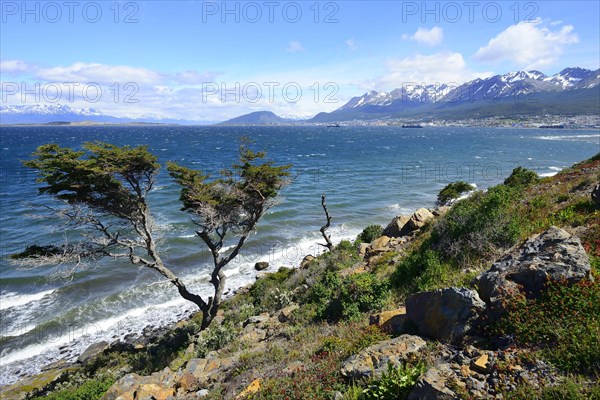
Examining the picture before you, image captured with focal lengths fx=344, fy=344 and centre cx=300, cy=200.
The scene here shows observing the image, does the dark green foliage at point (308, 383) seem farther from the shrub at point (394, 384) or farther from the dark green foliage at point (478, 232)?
the dark green foliage at point (478, 232)

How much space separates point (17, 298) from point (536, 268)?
2845cm

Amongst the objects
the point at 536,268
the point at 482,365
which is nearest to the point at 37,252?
the point at 482,365

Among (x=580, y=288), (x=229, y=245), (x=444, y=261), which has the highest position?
(x=580, y=288)

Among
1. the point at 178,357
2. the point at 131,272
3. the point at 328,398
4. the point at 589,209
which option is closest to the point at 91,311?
the point at 131,272

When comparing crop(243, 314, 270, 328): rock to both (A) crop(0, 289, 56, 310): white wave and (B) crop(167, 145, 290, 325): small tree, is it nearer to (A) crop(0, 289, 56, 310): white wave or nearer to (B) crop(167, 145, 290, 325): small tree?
(B) crop(167, 145, 290, 325): small tree

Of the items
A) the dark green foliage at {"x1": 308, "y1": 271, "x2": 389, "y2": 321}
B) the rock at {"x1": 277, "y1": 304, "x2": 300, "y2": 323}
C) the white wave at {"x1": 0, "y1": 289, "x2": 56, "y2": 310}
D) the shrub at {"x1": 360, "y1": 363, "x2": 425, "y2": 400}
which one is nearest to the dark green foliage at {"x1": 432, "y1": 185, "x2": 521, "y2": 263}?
the dark green foliage at {"x1": 308, "y1": 271, "x2": 389, "y2": 321}

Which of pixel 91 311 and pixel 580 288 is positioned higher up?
pixel 580 288

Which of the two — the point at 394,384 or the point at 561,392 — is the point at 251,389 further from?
the point at 561,392

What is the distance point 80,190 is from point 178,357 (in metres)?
8.75

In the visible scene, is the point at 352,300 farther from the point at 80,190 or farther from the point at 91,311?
the point at 91,311

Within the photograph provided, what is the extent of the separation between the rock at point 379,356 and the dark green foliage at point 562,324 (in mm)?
1511

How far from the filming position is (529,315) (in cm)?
598

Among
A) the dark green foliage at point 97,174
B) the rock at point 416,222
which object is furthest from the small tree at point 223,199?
the rock at point 416,222

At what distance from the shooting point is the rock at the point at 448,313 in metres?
6.59
